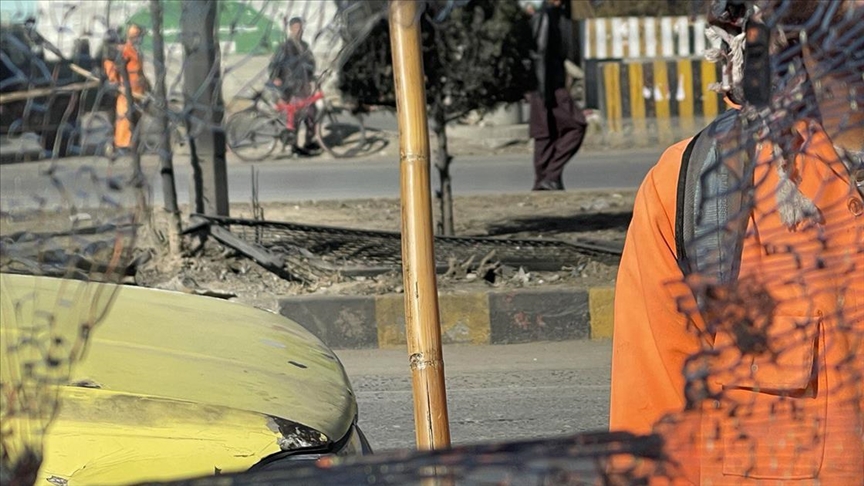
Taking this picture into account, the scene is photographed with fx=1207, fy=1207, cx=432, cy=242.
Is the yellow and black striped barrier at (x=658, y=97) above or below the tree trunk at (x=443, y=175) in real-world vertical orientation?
below

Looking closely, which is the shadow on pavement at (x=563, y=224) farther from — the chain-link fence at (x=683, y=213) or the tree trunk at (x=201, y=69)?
the tree trunk at (x=201, y=69)

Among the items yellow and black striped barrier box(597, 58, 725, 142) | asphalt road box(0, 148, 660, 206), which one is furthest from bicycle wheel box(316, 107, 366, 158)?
yellow and black striped barrier box(597, 58, 725, 142)

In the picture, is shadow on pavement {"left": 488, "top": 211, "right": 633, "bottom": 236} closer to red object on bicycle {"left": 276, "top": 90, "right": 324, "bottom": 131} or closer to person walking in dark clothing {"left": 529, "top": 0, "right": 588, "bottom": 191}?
person walking in dark clothing {"left": 529, "top": 0, "right": 588, "bottom": 191}

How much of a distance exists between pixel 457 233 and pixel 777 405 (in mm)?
7359

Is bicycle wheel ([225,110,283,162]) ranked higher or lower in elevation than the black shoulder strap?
higher

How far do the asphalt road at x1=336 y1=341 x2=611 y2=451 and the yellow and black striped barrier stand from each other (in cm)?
1037

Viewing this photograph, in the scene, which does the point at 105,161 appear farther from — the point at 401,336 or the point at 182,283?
the point at 182,283

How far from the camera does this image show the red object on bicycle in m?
1.40

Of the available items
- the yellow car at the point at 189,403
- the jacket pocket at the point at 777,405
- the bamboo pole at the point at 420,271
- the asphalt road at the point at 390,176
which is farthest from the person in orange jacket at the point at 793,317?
the asphalt road at the point at 390,176

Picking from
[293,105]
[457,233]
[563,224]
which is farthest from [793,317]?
[563,224]

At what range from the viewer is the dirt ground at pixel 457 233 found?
6926mm

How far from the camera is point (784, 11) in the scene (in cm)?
147

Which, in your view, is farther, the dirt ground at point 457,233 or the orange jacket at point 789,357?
the dirt ground at point 457,233

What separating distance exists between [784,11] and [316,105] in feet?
2.04
